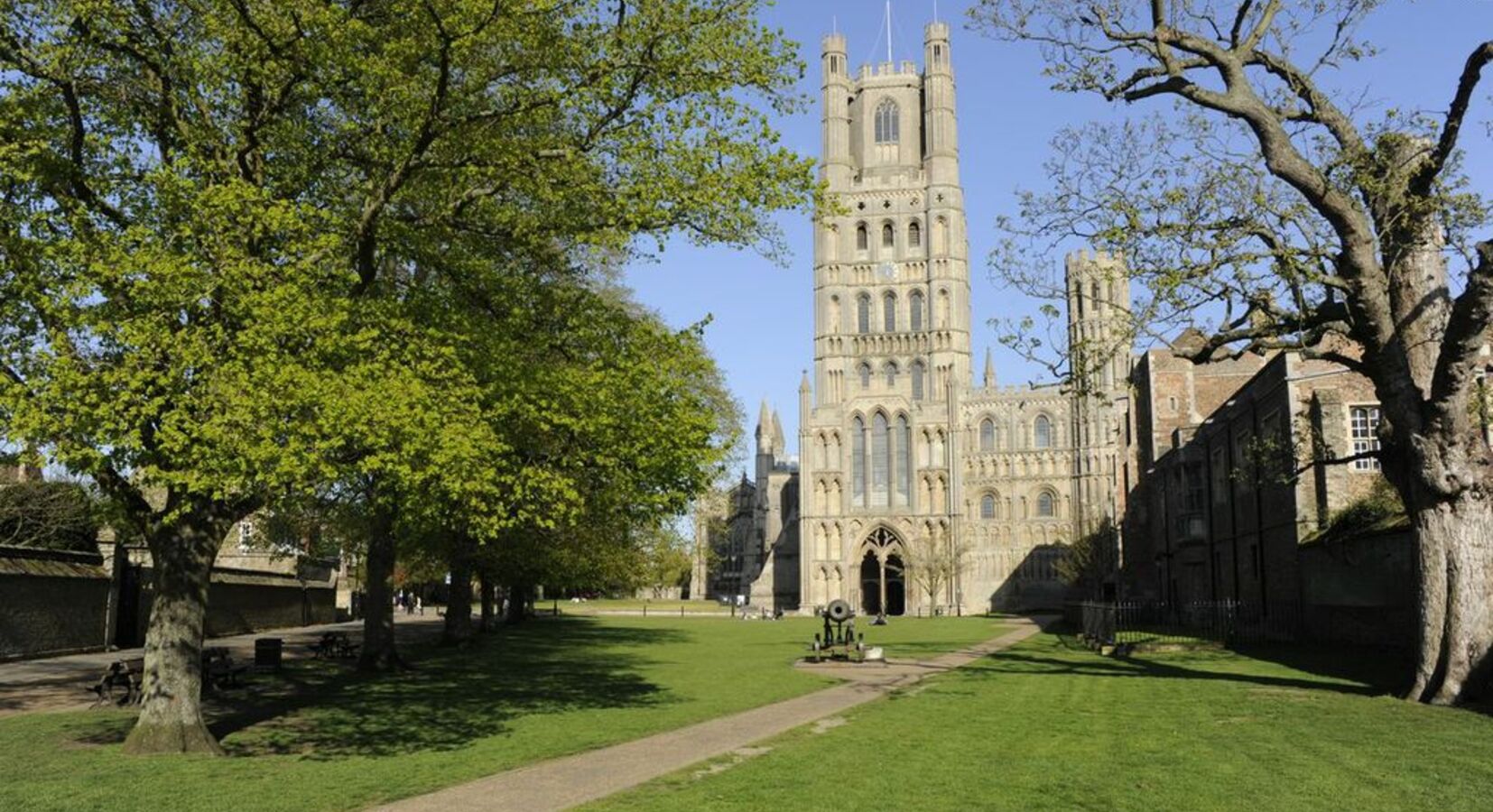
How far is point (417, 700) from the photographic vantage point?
60.0 feet

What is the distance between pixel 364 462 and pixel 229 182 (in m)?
3.53

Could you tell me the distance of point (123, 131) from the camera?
13.6 metres

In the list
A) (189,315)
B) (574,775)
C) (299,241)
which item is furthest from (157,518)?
(574,775)

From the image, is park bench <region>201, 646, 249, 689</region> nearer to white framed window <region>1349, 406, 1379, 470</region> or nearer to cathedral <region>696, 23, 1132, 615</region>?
white framed window <region>1349, 406, 1379, 470</region>

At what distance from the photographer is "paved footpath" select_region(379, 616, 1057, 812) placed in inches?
388

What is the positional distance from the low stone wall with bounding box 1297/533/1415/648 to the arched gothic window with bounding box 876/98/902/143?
65.6 m

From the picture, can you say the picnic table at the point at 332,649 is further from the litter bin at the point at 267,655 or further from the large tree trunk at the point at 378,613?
the litter bin at the point at 267,655

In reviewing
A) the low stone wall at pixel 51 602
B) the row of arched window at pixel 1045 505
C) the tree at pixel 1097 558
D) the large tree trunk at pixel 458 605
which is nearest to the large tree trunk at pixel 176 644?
the low stone wall at pixel 51 602

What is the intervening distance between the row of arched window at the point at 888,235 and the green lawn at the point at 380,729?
6037 centimetres

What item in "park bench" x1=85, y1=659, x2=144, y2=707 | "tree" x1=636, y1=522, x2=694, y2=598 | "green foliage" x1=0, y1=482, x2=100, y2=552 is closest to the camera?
"park bench" x1=85, y1=659, x2=144, y2=707

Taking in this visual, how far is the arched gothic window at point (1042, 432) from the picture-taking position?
92.6 metres

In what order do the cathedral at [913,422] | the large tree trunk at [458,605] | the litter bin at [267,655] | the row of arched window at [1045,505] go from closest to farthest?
the litter bin at [267,655] < the large tree trunk at [458,605] < the cathedral at [913,422] < the row of arched window at [1045,505]

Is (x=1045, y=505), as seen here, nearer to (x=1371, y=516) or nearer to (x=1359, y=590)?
(x=1359, y=590)

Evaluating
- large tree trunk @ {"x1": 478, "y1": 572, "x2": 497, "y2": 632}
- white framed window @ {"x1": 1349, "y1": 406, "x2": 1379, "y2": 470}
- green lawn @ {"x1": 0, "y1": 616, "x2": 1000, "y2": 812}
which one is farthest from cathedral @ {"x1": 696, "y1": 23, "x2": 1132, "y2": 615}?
green lawn @ {"x1": 0, "y1": 616, "x2": 1000, "y2": 812}
